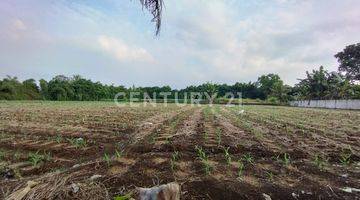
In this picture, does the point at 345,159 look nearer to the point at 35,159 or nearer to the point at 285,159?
the point at 285,159

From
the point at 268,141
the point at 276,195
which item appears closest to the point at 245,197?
the point at 276,195


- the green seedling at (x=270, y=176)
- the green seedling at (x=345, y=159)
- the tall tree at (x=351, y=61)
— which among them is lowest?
the green seedling at (x=345, y=159)

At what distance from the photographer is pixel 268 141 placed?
315 inches

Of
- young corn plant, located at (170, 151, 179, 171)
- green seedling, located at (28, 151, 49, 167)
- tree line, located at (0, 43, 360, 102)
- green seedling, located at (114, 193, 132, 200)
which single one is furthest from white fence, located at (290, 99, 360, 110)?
green seedling, located at (114, 193, 132, 200)

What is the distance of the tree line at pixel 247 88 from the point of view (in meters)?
52.3

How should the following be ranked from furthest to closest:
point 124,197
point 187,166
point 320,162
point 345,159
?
point 345,159 < point 320,162 < point 187,166 < point 124,197

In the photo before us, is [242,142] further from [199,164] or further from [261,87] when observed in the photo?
[261,87]

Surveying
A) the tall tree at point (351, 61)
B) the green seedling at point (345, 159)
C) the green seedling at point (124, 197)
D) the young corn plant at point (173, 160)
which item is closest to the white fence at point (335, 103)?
the tall tree at point (351, 61)

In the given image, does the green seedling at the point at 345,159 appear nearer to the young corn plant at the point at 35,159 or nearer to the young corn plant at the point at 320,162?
the young corn plant at the point at 320,162

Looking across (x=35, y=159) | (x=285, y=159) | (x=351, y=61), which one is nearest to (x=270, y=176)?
(x=285, y=159)

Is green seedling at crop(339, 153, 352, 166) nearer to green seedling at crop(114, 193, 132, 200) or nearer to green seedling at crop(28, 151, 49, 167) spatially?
green seedling at crop(114, 193, 132, 200)

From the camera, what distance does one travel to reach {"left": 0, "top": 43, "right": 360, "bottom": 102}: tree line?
5231cm

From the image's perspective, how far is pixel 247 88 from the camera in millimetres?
83812

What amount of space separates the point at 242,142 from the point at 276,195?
363 cm
